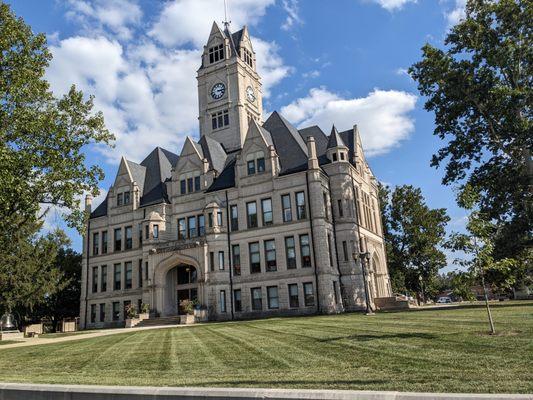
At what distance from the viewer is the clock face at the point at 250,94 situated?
203 ft

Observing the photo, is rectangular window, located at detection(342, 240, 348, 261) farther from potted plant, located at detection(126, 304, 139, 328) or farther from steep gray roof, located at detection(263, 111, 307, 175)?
potted plant, located at detection(126, 304, 139, 328)

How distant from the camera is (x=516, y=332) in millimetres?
13406

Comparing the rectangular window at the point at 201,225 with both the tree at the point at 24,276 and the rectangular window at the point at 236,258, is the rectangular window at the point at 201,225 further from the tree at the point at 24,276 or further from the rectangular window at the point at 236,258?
the tree at the point at 24,276

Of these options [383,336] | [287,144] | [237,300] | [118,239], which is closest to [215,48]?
[287,144]

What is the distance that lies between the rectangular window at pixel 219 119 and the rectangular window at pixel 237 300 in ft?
81.0

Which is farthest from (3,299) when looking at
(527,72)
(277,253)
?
(527,72)

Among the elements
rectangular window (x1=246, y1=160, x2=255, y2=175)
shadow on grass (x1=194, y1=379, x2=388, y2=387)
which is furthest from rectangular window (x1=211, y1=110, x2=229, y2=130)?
shadow on grass (x1=194, y1=379, x2=388, y2=387)

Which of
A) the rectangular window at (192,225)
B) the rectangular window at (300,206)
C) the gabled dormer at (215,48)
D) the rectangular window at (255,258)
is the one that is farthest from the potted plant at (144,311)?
the gabled dormer at (215,48)

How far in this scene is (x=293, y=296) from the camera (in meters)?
39.9

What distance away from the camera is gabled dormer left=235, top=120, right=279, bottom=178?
42.8 m

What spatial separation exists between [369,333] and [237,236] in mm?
28108

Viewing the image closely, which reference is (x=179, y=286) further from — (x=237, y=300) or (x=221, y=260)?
(x=237, y=300)

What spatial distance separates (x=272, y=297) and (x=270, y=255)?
3733mm

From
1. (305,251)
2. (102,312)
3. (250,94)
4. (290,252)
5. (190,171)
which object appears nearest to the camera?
(305,251)
